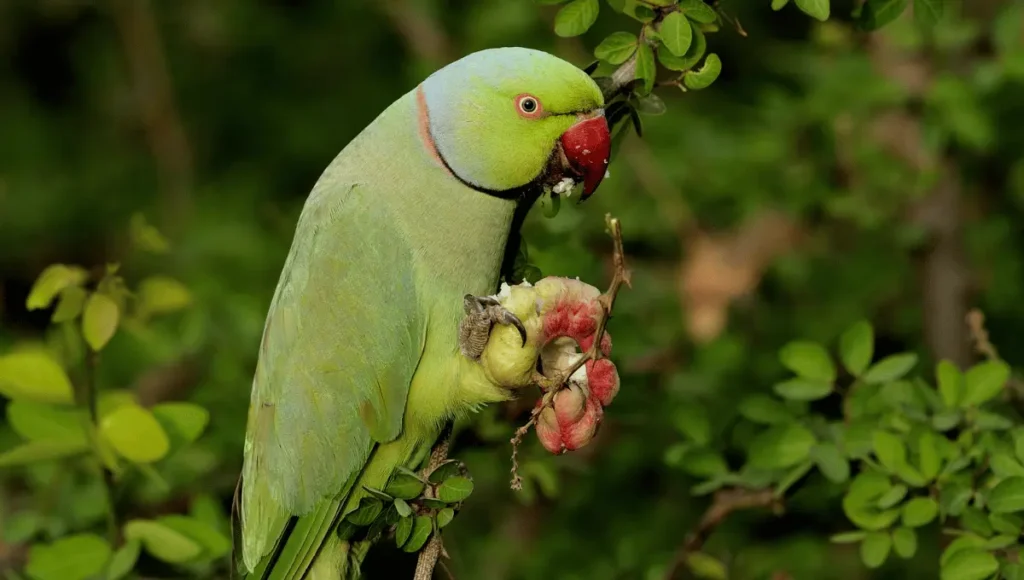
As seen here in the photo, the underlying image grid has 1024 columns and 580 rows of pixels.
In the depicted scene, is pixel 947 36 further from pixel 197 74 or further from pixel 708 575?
pixel 197 74

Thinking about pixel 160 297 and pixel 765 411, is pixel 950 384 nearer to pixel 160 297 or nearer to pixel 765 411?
pixel 765 411

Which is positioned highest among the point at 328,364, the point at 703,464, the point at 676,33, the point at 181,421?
the point at 676,33

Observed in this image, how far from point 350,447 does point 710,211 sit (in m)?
2.03

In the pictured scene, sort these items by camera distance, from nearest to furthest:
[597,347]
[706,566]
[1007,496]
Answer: [597,347] < [1007,496] < [706,566]

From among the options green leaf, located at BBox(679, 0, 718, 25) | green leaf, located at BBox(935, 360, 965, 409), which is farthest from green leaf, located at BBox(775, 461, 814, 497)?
green leaf, located at BBox(679, 0, 718, 25)

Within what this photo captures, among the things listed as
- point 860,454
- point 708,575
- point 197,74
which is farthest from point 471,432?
point 197,74

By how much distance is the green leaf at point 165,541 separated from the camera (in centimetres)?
239

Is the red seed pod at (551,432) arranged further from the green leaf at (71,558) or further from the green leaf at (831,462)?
the green leaf at (71,558)

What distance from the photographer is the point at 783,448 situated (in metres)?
2.31

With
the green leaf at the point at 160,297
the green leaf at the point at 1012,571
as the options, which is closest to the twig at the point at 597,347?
the green leaf at the point at 1012,571

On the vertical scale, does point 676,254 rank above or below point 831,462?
below

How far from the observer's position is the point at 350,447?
2275 millimetres

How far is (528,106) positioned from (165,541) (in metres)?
1.19

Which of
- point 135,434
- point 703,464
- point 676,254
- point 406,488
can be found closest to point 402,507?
point 406,488
